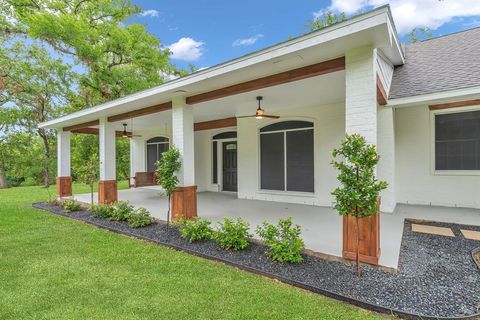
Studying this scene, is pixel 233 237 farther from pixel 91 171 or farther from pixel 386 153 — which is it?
pixel 91 171

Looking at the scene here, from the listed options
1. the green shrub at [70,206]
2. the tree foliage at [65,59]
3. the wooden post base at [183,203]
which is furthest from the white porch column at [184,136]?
the tree foliage at [65,59]

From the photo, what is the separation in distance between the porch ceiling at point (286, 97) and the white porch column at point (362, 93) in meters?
0.87

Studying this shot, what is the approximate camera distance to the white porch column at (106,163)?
768 centimetres

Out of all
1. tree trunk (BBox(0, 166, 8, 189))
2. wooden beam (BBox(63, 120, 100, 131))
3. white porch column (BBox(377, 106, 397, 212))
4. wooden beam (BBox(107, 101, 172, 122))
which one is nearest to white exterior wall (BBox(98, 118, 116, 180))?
wooden beam (BBox(107, 101, 172, 122))

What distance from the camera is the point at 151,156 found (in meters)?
12.9

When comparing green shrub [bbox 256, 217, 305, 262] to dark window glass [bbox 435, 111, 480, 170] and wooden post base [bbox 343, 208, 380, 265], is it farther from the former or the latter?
dark window glass [bbox 435, 111, 480, 170]

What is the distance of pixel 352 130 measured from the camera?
3.46 meters

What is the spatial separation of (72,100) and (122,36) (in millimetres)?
4958

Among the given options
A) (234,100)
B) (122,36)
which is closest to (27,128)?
(122,36)

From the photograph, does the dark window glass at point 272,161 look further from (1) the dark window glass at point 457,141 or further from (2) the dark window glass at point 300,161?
(1) the dark window glass at point 457,141

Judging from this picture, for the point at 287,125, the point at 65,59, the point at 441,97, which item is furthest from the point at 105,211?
the point at 65,59

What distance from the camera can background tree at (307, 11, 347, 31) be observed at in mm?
17672

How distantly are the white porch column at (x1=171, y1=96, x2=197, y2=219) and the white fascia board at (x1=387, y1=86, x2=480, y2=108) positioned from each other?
4.15 meters

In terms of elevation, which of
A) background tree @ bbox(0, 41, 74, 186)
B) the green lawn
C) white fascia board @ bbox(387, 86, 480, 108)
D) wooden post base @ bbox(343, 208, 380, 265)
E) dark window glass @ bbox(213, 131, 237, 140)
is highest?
background tree @ bbox(0, 41, 74, 186)
